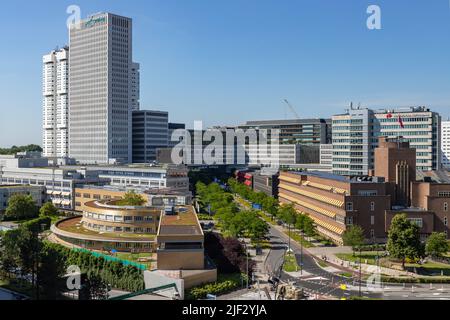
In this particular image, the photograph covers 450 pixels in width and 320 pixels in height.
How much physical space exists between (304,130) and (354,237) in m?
100

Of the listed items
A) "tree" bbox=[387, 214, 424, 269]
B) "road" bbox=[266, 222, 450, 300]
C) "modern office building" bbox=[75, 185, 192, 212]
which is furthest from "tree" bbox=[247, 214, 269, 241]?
"tree" bbox=[387, 214, 424, 269]

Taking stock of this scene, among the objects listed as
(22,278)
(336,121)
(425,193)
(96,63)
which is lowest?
(22,278)

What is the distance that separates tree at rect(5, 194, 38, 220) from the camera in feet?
213

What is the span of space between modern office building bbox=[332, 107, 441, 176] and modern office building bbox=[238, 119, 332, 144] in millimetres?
55163

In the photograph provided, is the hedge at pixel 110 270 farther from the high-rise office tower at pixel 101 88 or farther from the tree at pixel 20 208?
the high-rise office tower at pixel 101 88

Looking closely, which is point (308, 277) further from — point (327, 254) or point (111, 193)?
point (111, 193)

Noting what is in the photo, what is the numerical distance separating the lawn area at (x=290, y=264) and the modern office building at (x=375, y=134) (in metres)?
→ 40.8

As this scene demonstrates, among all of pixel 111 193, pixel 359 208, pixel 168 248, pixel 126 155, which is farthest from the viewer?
pixel 126 155

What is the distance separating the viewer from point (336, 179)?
53.1 metres

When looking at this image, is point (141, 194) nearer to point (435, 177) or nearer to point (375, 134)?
point (435, 177)

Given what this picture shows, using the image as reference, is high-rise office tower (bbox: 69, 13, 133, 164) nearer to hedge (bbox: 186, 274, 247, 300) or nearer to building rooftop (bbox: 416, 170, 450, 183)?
building rooftop (bbox: 416, 170, 450, 183)

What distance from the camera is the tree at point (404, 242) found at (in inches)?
1500
